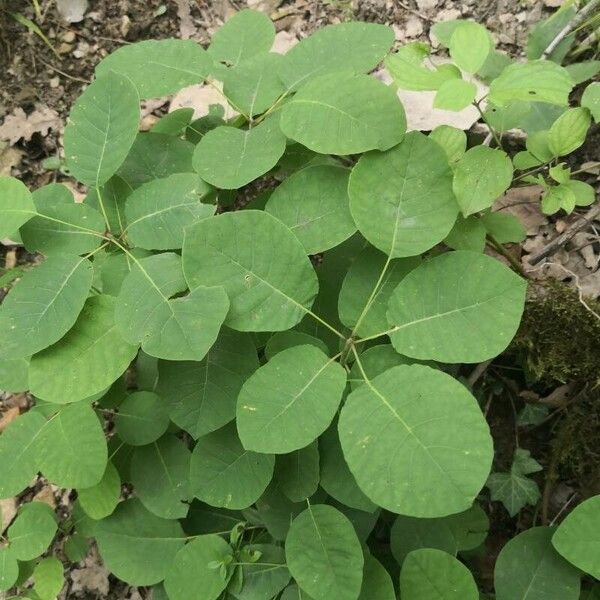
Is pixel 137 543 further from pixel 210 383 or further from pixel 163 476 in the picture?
pixel 210 383

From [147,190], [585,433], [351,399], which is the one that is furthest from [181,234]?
[585,433]

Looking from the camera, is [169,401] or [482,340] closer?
Answer: [482,340]

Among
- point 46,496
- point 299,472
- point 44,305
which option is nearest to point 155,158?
point 44,305

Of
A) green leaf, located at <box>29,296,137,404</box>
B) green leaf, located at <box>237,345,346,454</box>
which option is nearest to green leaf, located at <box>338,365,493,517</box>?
green leaf, located at <box>237,345,346,454</box>

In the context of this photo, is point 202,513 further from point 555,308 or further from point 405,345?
point 555,308

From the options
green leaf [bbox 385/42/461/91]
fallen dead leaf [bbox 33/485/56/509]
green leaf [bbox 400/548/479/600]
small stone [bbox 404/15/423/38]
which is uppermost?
green leaf [bbox 385/42/461/91]

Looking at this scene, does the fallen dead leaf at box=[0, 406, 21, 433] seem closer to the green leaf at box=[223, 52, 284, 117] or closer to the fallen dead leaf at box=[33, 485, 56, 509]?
the fallen dead leaf at box=[33, 485, 56, 509]

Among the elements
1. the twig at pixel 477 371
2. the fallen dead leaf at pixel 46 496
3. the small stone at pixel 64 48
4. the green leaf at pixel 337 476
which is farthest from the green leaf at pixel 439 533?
the small stone at pixel 64 48
